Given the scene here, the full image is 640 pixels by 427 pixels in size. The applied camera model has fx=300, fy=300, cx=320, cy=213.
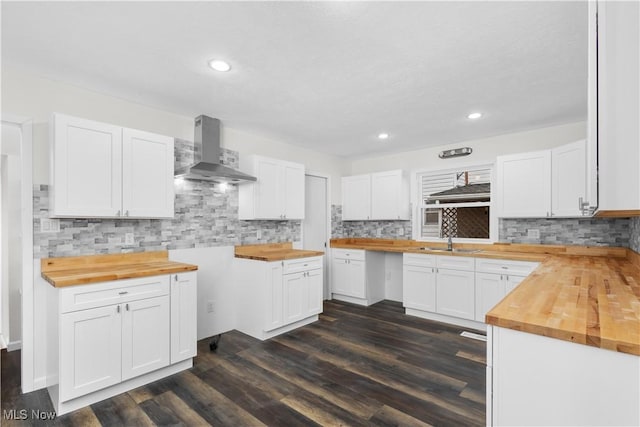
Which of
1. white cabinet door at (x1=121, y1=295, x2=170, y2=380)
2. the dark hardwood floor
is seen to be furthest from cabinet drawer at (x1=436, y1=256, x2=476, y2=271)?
white cabinet door at (x1=121, y1=295, x2=170, y2=380)

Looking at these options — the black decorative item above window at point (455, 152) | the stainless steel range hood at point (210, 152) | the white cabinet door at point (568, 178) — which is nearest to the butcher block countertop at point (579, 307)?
the white cabinet door at point (568, 178)

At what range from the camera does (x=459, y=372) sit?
2.58m

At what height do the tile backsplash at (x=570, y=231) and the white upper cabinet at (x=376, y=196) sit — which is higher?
the white upper cabinet at (x=376, y=196)

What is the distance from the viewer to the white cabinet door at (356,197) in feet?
16.5

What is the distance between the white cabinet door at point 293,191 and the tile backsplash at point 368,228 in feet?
3.65

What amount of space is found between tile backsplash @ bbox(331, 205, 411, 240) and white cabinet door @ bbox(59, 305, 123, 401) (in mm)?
3485

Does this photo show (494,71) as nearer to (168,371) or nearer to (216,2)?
(216,2)

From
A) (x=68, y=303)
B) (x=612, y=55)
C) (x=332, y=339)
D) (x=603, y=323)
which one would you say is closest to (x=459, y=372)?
(x=332, y=339)

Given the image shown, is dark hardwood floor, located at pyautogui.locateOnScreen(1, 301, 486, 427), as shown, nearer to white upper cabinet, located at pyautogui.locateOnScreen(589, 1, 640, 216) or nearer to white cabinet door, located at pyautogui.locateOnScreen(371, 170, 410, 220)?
white upper cabinet, located at pyautogui.locateOnScreen(589, 1, 640, 216)

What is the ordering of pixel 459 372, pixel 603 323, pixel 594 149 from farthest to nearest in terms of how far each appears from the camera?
pixel 459 372
pixel 594 149
pixel 603 323

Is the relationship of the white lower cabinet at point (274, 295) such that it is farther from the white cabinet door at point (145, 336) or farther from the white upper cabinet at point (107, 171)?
the white upper cabinet at point (107, 171)

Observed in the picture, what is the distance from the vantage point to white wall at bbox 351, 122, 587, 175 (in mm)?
3553

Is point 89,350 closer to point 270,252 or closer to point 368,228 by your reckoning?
point 270,252

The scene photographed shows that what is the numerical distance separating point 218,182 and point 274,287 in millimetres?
1400
